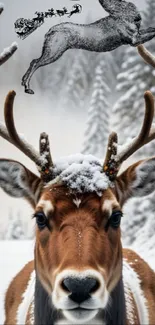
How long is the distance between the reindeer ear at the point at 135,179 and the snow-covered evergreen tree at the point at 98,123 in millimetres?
20081

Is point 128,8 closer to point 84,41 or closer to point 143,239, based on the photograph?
point 84,41

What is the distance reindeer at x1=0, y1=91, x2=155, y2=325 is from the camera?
12.2 feet

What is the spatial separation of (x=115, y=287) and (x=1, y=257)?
4473 millimetres

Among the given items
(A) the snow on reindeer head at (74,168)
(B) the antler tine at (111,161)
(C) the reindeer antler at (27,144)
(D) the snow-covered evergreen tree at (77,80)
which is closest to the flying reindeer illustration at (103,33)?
(C) the reindeer antler at (27,144)

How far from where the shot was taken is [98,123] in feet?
89.3

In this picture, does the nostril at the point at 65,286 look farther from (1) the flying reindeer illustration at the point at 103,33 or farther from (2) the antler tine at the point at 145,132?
(1) the flying reindeer illustration at the point at 103,33

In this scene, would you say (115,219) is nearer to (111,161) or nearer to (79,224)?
(79,224)

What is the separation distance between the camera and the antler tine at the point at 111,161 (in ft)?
15.1

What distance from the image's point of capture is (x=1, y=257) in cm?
866

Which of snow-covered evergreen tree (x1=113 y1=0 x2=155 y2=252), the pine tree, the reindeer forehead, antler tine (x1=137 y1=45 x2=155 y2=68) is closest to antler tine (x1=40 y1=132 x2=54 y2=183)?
the reindeer forehead

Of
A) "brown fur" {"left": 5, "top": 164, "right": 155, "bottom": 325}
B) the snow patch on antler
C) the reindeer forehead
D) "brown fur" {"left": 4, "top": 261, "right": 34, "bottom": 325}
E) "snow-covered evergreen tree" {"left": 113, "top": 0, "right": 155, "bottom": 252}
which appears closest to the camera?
"brown fur" {"left": 5, "top": 164, "right": 155, "bottom": 325}

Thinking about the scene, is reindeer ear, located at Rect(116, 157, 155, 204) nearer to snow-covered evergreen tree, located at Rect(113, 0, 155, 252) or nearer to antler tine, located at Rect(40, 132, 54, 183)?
antler tine, located at Rect(40, 132, 54, 183)

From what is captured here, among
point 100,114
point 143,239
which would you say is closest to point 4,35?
point 100,114

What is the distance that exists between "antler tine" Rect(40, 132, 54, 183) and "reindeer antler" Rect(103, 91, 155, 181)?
47 centimetres
